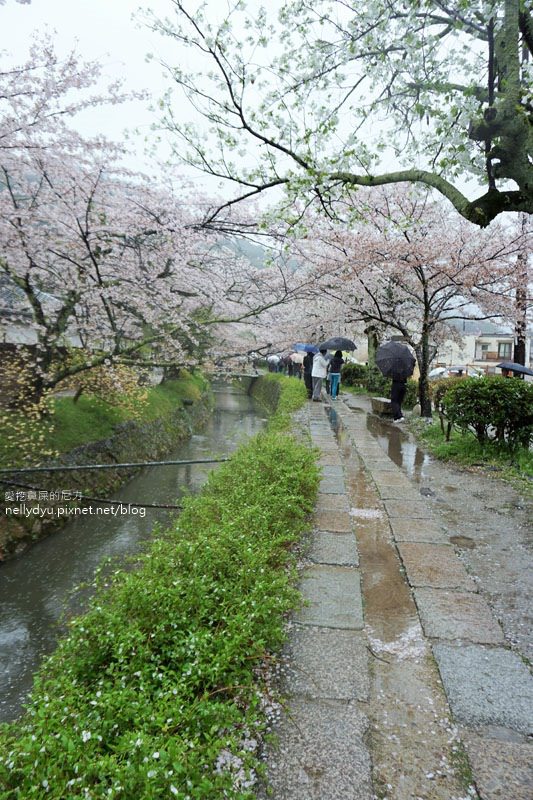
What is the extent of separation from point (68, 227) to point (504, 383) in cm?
839

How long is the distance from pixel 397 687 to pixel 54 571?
603 cm

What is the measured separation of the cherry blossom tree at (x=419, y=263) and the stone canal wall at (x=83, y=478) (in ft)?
22.7

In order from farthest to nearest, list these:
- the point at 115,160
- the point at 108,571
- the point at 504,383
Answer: the point at 115,160 → the point at 504,383 → the point at 108,571

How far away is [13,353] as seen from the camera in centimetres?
979

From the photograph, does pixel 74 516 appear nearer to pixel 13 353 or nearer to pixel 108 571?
pixel 108 571

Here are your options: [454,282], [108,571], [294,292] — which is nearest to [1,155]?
[294,292]

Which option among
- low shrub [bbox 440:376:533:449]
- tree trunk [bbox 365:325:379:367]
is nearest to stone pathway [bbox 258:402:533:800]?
low shrub [bbox 440:376:533:449]

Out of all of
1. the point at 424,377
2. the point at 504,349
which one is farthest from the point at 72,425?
the point at 504,349

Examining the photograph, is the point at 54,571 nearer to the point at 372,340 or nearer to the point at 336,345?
the point at 336,345

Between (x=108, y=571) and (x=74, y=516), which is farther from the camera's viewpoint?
(x=74, y=516)

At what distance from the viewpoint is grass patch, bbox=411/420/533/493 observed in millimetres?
6582

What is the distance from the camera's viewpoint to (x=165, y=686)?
6.17 feet

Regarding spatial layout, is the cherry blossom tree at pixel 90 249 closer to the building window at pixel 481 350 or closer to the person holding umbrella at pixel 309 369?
the person holding umbrella at pixel 309 369

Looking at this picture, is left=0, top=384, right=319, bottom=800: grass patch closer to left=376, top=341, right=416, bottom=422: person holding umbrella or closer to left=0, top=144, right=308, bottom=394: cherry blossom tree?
left=0, top=144, right=308, bottom=394: cherry blossom tree
